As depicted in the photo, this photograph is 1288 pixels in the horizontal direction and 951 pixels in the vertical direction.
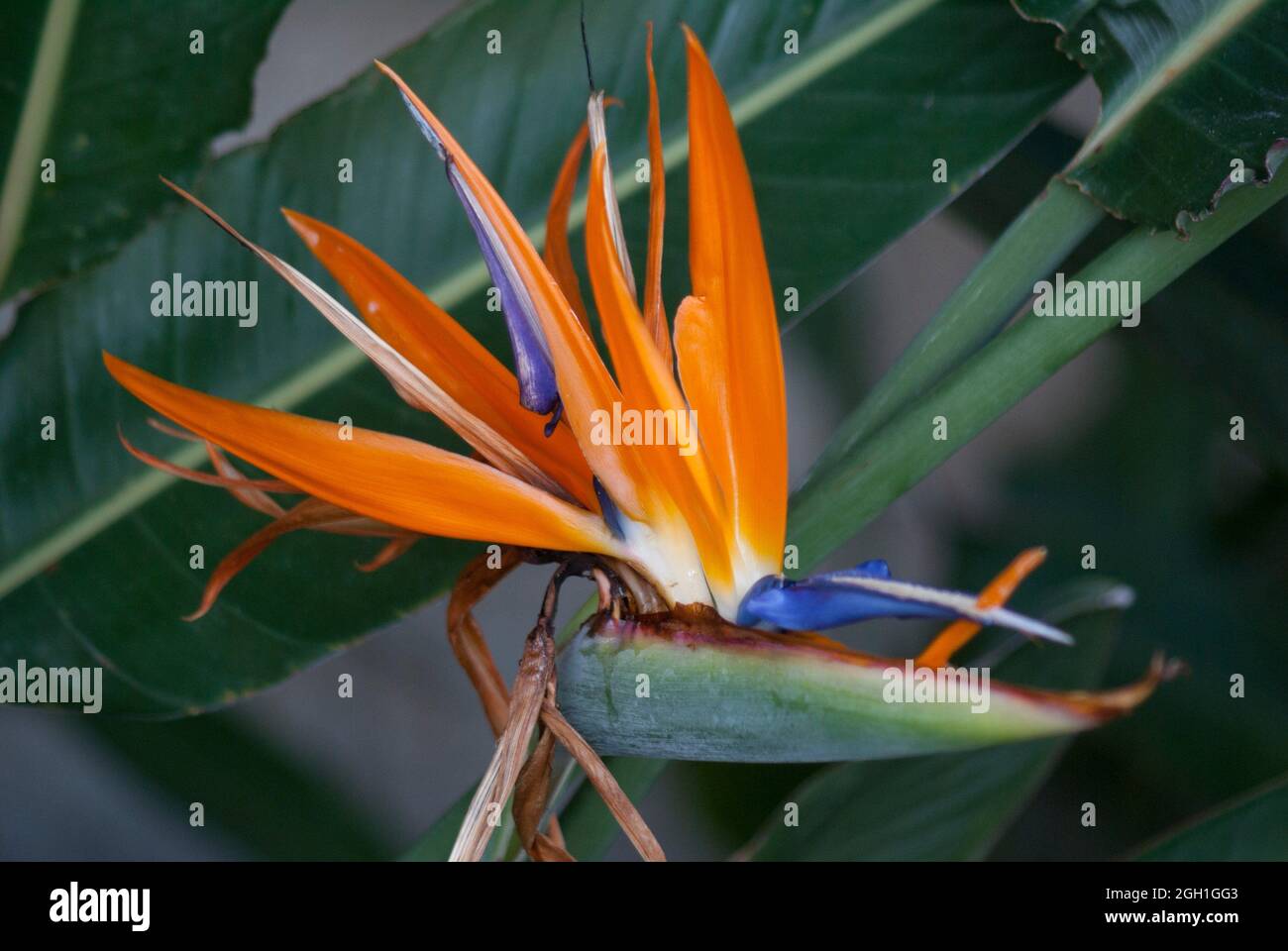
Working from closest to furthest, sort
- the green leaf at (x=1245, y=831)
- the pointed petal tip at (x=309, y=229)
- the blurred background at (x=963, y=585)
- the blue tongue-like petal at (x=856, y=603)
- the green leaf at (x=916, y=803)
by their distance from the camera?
the blue tongue-like petal at (x=856, y=603), the pointed petal tip at (x=309, y=229), the green leaf at (x=1245, y=831), the green leaf at (x=916, y=803), the blurred background at (x=963, y=585)

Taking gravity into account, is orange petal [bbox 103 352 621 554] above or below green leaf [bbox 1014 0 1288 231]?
below

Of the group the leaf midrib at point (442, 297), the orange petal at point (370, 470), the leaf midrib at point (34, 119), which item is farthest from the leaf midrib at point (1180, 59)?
the leaf midrib at point (34, 119)

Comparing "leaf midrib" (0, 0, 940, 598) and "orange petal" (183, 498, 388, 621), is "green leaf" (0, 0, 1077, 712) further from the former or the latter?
"orange petal" (183, 498, 388, 621)

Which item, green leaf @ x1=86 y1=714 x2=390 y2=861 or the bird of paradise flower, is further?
green leaf @ x1=86 y1=714 x2=390 y2=861

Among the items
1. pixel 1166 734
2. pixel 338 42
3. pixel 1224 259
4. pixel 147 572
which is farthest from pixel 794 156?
pixel 338 42

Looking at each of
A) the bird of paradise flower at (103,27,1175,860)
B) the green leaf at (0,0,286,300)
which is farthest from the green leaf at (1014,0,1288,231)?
the green leaf at (0,0,286,300)

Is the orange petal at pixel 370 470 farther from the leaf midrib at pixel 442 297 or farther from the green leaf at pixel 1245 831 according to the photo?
the green leaf at pixel 1245 831
